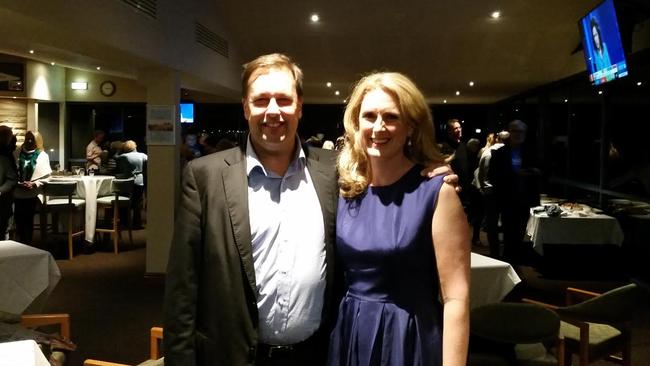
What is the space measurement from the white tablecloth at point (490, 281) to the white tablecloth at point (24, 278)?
8.58 ft

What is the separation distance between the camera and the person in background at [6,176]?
6664 millimetres

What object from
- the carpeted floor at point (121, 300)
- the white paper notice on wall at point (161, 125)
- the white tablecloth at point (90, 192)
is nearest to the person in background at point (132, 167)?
the white tablecloth at point (90, 192)

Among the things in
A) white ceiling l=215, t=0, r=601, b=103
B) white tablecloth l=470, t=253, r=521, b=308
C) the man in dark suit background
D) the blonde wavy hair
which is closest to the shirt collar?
the blonde wavy hair

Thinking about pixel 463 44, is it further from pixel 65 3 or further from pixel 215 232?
pixel 215 232

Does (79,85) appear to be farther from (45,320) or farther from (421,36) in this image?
(45,320)

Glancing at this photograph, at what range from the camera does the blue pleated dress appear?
1.64 meters

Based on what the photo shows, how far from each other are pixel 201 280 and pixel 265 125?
475 mm

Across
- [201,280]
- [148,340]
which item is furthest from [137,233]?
[201,280]

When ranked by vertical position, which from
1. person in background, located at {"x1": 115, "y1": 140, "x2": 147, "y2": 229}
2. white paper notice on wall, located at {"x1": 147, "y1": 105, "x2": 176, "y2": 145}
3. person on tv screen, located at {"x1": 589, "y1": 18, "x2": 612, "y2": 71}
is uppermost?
person on tv screen, located at {"x1": 589, "y1": 18, "x2": 612, "y2": 71}

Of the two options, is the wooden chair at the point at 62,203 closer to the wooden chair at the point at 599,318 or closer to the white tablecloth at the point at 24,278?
the white tablecloth at the point at 24,278

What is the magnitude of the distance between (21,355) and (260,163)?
97cm

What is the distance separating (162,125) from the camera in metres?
5.93

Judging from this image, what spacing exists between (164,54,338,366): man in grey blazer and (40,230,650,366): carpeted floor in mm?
2510

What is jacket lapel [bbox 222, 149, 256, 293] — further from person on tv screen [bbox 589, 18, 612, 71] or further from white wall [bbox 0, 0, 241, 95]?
person on tv screen [bbox 589, 18, 612, 71]
